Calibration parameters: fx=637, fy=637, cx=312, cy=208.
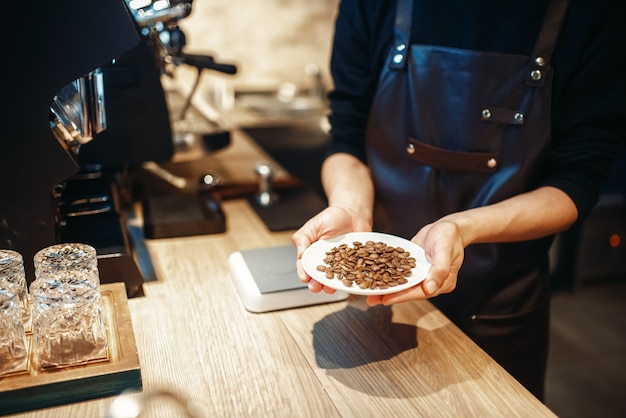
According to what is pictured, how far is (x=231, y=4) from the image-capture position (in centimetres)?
344

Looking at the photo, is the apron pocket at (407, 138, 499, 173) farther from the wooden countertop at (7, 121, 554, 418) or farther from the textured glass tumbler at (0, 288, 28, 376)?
the textured glass tumbler at (0, 288, 28, 376)

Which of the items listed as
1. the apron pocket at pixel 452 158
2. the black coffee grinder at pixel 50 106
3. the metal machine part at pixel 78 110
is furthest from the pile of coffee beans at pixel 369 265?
the metal machine part at pixel 78 110

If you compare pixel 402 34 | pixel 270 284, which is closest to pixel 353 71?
pixel 402 34

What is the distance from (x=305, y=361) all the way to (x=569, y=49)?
2.66 ft

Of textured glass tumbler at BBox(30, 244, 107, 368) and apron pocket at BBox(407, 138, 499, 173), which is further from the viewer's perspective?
apron pocket at BBox(407, 138, 499, 173)

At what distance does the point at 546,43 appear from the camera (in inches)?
50.5

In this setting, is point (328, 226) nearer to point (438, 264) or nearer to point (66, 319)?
point (438, 264)

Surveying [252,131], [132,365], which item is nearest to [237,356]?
[132,365]

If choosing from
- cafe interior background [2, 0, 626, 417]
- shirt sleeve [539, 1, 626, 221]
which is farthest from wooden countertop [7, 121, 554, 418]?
cafe interior background [2, 0, 626, 417]

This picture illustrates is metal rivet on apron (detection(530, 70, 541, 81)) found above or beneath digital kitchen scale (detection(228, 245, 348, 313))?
above

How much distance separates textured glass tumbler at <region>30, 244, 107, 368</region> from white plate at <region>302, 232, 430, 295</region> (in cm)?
35

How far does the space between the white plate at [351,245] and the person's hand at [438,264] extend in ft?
0.05

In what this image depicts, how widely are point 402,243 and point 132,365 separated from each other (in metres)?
0.53

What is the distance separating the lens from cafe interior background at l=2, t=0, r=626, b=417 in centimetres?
279
